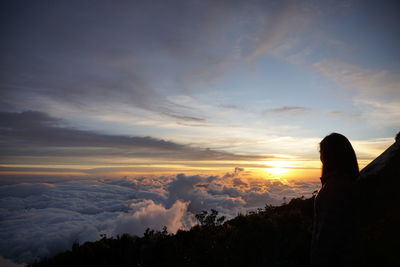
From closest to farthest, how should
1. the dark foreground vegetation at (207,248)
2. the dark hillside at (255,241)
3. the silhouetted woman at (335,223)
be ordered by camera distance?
the silhouetted woman at (335,223), the dark hillside at (255,241), the dark foreground vegetation at (207,248)

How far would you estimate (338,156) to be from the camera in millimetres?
3637

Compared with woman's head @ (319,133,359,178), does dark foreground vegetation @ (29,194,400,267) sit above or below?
below

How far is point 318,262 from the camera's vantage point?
3.20 meters

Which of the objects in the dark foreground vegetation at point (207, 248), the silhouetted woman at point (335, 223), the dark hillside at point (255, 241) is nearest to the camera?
the silhouetted woman at point (335, 223)

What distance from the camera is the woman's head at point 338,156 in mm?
3586

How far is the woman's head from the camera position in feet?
11.8

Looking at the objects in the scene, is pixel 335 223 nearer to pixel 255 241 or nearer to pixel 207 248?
pixel 207 248

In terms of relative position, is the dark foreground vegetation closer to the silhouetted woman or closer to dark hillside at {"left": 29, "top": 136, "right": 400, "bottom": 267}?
dark hillside at {"left": 29, "top": 136, "right": 400, "bottom": 267}

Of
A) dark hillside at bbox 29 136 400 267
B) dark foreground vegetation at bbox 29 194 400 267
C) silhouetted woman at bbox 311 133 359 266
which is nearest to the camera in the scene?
silhouetted woman at bbox 311 133 359 266

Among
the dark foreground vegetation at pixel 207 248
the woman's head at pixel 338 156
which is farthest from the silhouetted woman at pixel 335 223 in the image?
the dark foreground vegetation at pixel 207 248

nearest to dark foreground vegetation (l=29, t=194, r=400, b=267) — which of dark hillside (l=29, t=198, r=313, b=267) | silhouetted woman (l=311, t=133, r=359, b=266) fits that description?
dark hillside (l=29, t=198, r=313, b=267)

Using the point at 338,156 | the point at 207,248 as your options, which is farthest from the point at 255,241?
the point at 338,156

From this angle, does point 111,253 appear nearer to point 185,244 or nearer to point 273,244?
point 185,244

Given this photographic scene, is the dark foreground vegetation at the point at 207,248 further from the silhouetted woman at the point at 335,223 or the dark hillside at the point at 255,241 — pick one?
the silhouetted woman at the point at 335,223
